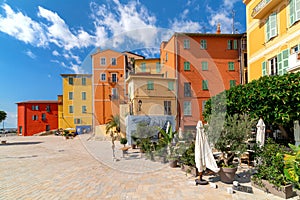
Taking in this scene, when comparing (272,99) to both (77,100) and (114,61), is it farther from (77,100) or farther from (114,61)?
(77,100)

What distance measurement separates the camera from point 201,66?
23438 mm

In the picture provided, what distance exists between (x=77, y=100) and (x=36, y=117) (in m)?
10.9

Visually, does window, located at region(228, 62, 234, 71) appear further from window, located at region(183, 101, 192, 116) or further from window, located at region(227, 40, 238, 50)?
window, located at region(183, 101, 192, 116)

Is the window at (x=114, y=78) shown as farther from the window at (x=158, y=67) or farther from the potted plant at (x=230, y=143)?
the potted plant at (x=230, y=143)

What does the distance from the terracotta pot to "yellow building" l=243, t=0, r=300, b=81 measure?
718 centimetres

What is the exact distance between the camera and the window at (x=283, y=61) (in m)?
12.0

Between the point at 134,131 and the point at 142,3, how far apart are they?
34.5 feet

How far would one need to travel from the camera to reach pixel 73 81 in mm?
38719

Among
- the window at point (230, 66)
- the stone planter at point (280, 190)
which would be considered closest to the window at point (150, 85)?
the window at point (230, 66)

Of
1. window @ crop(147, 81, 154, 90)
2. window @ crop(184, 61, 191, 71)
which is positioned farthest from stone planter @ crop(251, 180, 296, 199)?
window @ crop(184, 61, 191, 71)

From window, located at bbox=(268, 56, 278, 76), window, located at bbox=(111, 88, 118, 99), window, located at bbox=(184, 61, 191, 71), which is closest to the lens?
window, located at bbox=(268, 56, 278, 76)

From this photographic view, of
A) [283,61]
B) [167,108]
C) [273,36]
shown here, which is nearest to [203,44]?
[167,108]

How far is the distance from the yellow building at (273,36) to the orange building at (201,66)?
7145mm

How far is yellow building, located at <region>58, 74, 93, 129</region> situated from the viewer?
3703cm
